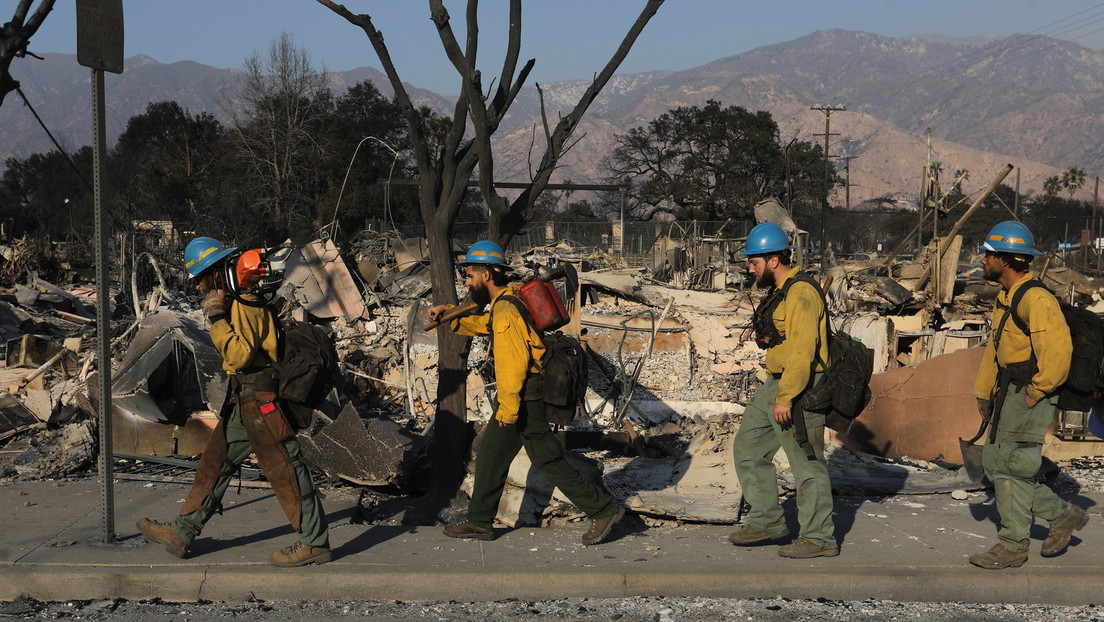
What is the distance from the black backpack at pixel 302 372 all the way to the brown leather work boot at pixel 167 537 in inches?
30.5

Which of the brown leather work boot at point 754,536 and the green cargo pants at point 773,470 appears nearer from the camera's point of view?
the green cargo pants at point 773,470

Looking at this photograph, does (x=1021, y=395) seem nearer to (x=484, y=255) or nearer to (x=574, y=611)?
(x=574, y=611)

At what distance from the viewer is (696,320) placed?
12867mm

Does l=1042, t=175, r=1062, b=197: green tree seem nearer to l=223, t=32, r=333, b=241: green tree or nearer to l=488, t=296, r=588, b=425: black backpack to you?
l=223, t=32, r=333, b=241: green tree

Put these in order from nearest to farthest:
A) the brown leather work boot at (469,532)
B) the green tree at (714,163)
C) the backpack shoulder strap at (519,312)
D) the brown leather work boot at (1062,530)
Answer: the brown leather work boot at (1062,530) < the backpack shoulder strap at (519,312) < the brown leather work boot at (469,532) < the green tree at (714,163)

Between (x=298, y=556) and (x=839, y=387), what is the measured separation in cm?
278

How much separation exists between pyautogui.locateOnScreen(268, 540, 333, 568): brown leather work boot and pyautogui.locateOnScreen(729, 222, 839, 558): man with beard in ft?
6.99

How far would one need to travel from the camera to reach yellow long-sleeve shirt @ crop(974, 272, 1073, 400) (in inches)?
186

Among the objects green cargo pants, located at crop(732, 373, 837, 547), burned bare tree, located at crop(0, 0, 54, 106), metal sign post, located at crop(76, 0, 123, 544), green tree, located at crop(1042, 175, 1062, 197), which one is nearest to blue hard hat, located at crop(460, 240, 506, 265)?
green cargo pants, located at crop(732, 373, 837, 547)

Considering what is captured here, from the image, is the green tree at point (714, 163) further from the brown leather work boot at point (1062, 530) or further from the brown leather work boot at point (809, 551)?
the brown leather work boot at point (809, 551)

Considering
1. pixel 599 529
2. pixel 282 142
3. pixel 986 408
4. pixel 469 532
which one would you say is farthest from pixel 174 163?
pixel 986 408

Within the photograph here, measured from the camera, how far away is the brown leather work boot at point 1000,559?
4.90 metres

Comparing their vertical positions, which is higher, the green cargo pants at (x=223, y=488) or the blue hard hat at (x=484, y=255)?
the blue hard hat at (x=484, y=255)

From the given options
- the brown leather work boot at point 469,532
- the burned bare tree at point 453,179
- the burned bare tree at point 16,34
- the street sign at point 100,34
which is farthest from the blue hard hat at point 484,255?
the burned bare tree at point 16,34
